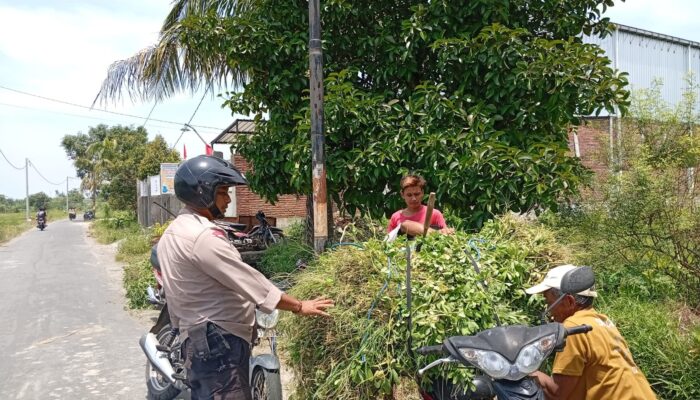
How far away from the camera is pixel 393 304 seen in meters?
2.94

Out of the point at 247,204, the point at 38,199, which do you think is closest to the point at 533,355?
the point at 247,204

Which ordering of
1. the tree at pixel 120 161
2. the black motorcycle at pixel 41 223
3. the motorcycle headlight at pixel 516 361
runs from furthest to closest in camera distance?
the black motorcycle at pixel 41 223 → the tree at pixel 120 161 → the motorcycle headlight at pixel 516 361

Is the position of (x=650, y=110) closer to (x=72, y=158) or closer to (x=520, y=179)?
(x=520, y=179)

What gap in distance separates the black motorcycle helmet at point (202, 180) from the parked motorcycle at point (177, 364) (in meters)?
0.77

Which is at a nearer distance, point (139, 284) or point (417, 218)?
point (417, 218)

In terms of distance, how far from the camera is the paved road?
533cm

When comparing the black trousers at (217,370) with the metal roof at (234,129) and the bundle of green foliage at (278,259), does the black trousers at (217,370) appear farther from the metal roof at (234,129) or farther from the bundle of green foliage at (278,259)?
the metal roof at (234,129)

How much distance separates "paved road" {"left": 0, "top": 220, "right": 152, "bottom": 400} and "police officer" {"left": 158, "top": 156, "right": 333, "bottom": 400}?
274 centimetres

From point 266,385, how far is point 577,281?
1.91 m

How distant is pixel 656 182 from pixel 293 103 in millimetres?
3841

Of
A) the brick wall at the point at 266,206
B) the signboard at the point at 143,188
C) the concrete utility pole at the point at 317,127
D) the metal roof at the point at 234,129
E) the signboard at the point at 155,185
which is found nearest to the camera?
the concrete utility pole at the point at 317,127

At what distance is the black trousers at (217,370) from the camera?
2711 millimetres

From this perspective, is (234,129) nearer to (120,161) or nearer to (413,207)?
(413,207)

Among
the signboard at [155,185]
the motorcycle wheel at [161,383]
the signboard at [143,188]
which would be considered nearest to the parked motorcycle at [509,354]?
the motorcycle wheel at [161,383]
